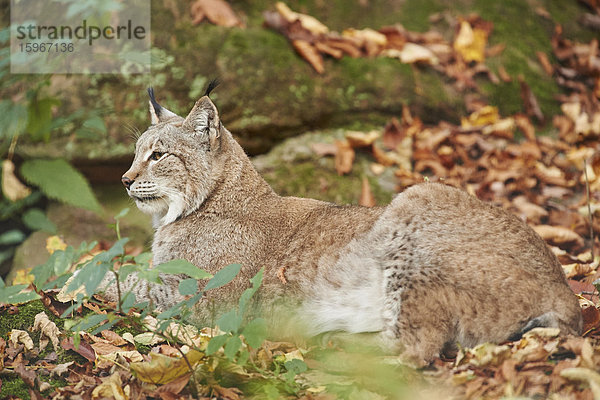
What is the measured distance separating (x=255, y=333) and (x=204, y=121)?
220 centimetres

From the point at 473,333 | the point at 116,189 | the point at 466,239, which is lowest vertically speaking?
the point at 116,189

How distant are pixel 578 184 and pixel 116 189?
512 centimetres

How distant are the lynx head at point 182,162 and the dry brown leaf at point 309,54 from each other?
2.91 meters

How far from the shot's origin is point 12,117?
6.61 feet

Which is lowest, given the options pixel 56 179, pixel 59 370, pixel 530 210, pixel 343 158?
pixel 530 210

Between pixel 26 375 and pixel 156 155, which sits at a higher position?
pixel 156 155

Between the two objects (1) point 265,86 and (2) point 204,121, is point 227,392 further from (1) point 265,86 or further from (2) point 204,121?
(1) point 265,86

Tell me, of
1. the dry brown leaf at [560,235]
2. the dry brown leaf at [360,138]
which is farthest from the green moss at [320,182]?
the dry brown leaf at [560,235]

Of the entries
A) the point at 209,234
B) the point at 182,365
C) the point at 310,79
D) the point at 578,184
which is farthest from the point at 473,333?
the point at 310,79

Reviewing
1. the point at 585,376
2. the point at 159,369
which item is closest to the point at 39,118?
the point at 159,369

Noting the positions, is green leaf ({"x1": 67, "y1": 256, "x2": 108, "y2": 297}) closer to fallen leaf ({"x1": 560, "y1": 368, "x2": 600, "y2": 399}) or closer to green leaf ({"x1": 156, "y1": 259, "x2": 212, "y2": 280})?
green leaf ({"x1": 156, "y1": 259, "x2": 212, "y2": 280})

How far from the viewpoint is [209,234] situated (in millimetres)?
4516

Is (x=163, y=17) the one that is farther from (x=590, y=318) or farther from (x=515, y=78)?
(x=590, y=318)

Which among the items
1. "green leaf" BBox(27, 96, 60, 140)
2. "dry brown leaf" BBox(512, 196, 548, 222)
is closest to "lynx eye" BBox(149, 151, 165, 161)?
"green leaf" BBox(27, 96, 60, 140)
